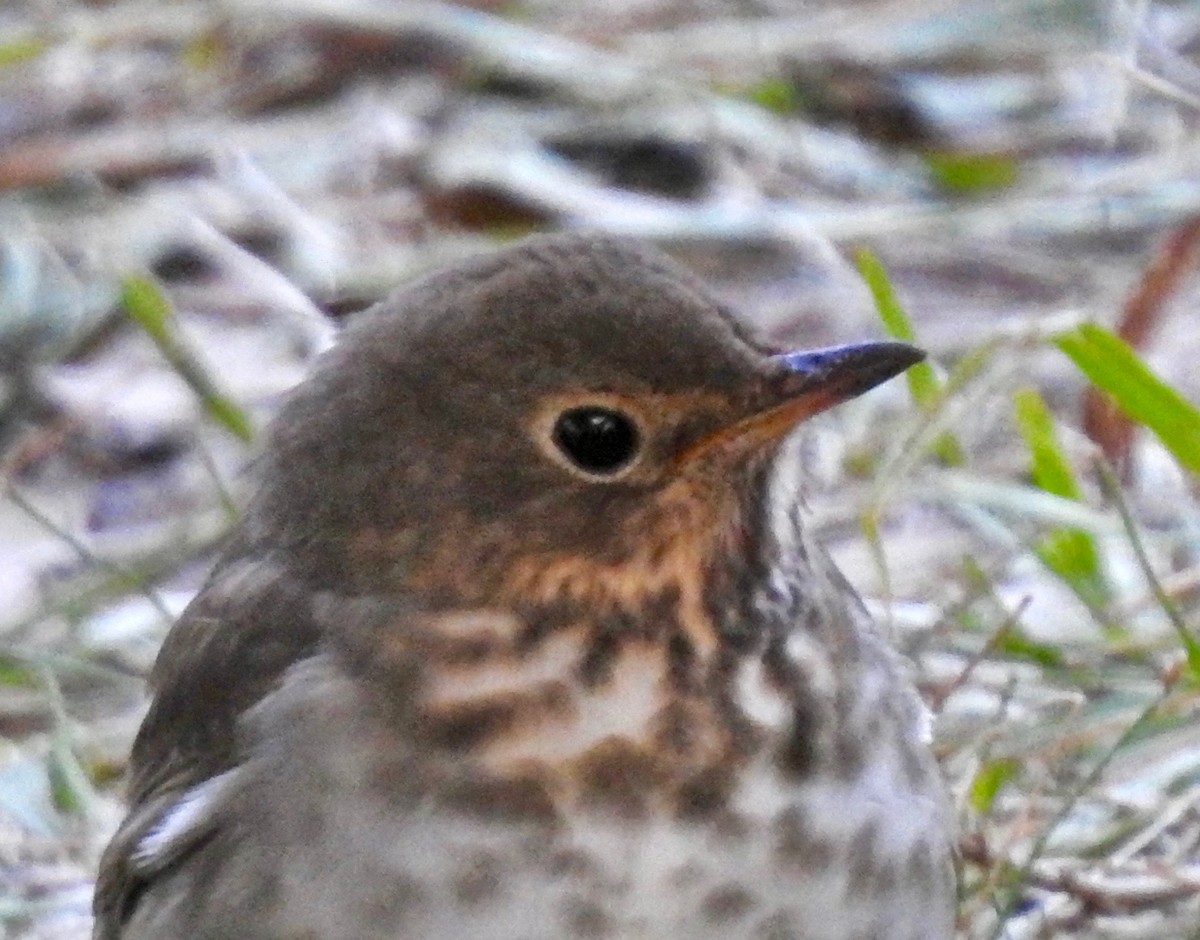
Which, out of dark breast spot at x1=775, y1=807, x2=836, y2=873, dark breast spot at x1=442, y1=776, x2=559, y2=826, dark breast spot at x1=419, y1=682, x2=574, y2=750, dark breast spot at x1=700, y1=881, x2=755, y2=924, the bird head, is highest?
the bird head

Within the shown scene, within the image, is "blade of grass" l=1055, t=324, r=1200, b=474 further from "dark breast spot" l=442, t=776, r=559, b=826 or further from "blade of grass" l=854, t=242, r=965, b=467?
"dark breast spot" l=442, t=776, r=559, b=826

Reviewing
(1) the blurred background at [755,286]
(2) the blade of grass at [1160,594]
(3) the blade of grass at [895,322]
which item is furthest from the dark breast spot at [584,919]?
(3) the blade of grass at [895,322]

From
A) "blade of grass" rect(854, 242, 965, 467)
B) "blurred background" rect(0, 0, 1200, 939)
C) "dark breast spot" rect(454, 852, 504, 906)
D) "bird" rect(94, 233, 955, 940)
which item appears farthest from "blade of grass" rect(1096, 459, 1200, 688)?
"dark breast spot" rect(454, 852, 504, 906)

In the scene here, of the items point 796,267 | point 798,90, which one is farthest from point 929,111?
point 796,267

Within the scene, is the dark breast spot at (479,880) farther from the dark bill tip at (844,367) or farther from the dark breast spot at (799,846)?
the dark bill tip at (844,367)

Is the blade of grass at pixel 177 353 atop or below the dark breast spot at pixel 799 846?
below
